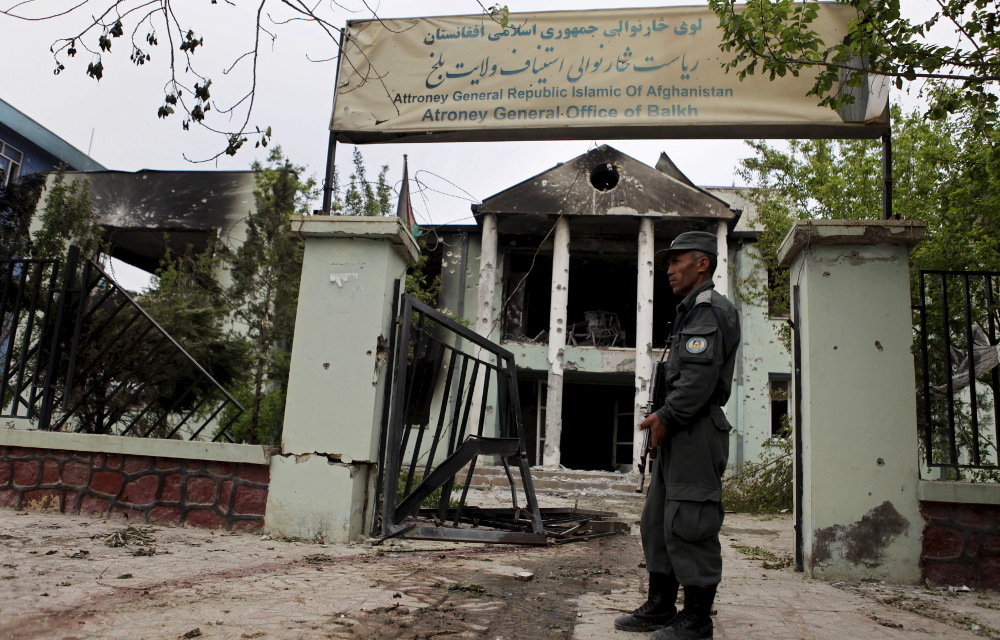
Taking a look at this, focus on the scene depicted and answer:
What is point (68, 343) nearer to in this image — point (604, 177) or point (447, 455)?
point (447, 455)

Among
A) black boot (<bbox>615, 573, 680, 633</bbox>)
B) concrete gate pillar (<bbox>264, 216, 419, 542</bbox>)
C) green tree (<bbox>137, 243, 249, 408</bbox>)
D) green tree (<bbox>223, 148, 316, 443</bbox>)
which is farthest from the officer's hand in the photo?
green tree (<bbox>223, 148, 316, 443</bbox>)

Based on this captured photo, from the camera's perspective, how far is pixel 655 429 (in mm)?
2951

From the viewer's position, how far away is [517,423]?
543 centimetres

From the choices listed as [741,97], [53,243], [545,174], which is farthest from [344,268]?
[545,174]

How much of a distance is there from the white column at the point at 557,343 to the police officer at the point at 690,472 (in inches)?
427

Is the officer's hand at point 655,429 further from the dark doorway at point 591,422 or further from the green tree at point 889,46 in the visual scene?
the dark doorway at point 591,422

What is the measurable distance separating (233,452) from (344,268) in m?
1.44

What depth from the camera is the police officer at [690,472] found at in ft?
9.01

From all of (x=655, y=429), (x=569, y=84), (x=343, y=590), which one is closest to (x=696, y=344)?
(x=655, y=429)

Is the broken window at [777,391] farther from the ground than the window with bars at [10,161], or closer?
closer

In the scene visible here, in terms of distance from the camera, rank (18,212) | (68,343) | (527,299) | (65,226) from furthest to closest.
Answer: (527,299) < (18,212) < (65,226) < (68,343)

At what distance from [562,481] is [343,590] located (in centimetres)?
980

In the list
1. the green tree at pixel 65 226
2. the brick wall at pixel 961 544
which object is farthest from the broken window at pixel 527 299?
the brick wall at pixel 961 544

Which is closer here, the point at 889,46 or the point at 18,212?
the point at 889,46
